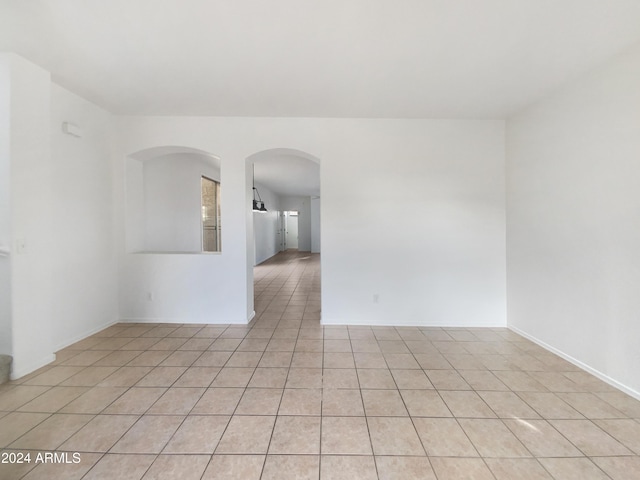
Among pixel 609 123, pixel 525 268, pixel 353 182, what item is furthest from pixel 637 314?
pixel 353 182

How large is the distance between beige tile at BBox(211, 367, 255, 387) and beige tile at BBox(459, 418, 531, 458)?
164 centimetres

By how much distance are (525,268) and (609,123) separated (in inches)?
→ 62.2

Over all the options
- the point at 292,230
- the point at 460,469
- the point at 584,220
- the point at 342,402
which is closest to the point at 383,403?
the point at 342,402

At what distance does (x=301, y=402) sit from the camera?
191 cm

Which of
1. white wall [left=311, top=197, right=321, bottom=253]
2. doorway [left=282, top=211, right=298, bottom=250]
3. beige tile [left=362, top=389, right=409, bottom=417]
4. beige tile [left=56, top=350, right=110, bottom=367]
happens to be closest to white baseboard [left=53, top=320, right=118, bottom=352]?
beige tile [left=56, top=350, right=110, bottom=367]

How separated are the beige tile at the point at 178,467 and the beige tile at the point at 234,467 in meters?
0.05

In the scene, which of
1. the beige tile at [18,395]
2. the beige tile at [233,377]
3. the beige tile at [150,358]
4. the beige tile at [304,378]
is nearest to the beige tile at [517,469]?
the beige tile at [304,378]

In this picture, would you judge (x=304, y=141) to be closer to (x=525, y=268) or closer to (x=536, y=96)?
(x=536, y=96)

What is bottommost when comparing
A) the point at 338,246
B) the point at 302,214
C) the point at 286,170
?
the point at 338,246

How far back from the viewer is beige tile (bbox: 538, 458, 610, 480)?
134 cm

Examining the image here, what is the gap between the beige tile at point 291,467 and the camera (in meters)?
1.34

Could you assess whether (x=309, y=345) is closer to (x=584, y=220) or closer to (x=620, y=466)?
(x=620, y=466)

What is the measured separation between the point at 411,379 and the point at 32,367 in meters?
3.33

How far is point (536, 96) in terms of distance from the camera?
107 inches
